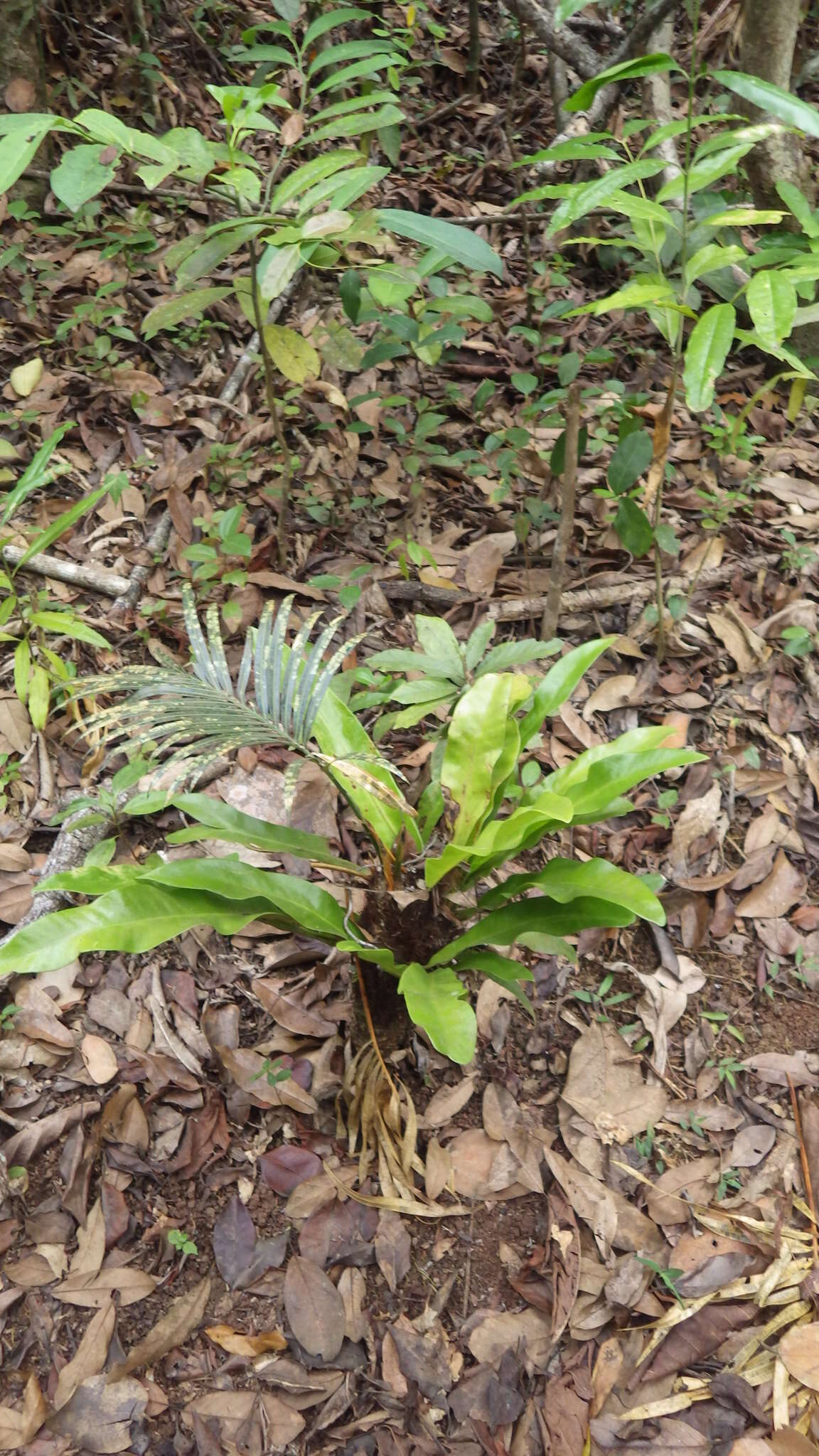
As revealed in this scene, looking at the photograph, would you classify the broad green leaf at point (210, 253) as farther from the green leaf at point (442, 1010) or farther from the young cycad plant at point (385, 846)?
the green leaf at point (442, 1010)

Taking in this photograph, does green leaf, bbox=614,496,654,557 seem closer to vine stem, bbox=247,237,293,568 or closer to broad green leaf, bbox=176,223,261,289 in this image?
vine stem, bbox=247,237,293,568

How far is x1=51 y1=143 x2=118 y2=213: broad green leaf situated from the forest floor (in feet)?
3.52

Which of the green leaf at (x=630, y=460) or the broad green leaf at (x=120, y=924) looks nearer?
the broad green leaf at (x=120, y=924)

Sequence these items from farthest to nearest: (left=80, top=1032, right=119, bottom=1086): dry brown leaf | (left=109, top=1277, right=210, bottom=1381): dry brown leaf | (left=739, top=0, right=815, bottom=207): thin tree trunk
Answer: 1. (left=739, top=0, right=815, bottom=207): thin tree trunk
2. (left=80, top=1032, right=119, bottom=1086): dry brown leaf
3. (left=109, top=1277, right=210, bottom=1381): dry brown leaf

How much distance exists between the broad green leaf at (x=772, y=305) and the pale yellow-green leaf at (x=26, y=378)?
219cm

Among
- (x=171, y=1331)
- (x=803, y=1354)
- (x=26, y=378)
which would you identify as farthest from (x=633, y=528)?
(x=171, y=1331)

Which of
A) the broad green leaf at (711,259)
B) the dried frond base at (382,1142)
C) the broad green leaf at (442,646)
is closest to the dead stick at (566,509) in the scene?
the broad green leaf at (711,259)

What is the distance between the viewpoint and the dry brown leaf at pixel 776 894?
2.39 m

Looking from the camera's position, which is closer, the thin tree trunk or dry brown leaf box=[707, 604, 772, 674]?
dry brown leaf box=[707, 604, 772, 674]

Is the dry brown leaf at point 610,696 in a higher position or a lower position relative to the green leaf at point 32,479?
lower

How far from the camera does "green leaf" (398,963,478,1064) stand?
1544 millimetres

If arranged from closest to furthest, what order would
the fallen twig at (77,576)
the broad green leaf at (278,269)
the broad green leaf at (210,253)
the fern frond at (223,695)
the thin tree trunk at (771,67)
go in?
the fern frond at (223,695) < the broad green leaf at (278,269) < the broad green leaf at (210,253) < the fallen twig at (77,576) < the thin tree trunk at (771,67)

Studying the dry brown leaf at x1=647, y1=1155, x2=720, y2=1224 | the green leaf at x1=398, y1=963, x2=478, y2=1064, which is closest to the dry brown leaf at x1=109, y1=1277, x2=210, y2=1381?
the green leaf at x1=398, y1=963, x2=478, y2=1064

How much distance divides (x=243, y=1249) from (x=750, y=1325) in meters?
0.94
